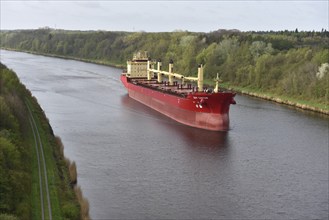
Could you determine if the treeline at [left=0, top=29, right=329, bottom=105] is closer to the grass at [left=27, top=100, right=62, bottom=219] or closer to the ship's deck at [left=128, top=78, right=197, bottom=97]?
the ship's deck at [left=128, top=78, right=197, bottom=97]

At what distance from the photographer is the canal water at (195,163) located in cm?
1689

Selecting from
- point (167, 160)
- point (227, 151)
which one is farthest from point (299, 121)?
point (167, 160)

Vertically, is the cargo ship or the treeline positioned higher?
the treeline

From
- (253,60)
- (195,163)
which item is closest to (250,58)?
(253,60)

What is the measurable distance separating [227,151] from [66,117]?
526 inches

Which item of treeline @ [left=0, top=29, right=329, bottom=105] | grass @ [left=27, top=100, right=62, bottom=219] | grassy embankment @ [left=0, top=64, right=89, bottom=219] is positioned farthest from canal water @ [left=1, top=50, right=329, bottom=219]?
treeline @ [left=0, top=29, right=329, bottom=105]

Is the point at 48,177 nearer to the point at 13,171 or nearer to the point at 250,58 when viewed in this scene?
the point at 13,171

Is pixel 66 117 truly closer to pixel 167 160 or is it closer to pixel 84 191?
pixel 167 160

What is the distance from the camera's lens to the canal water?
16.9m

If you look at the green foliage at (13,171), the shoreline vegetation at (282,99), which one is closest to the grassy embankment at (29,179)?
the green foliage at (13,171)

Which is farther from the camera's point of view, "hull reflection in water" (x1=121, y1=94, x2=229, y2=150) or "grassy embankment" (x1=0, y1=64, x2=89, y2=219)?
"hull reflection in water" (x1=121, y1=94, x2=229, y2=150)

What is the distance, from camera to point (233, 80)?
179ft

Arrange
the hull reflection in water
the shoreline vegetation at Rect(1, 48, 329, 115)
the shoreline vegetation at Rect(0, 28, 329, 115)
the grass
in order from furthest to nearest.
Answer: the shoreline vegetation at Rect(0, 28, 329, 115)
the shoreline vegetation at Rect(1, 48, 329, 115)
the hull reflection in water
the grass

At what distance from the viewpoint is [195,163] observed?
22.3 m
